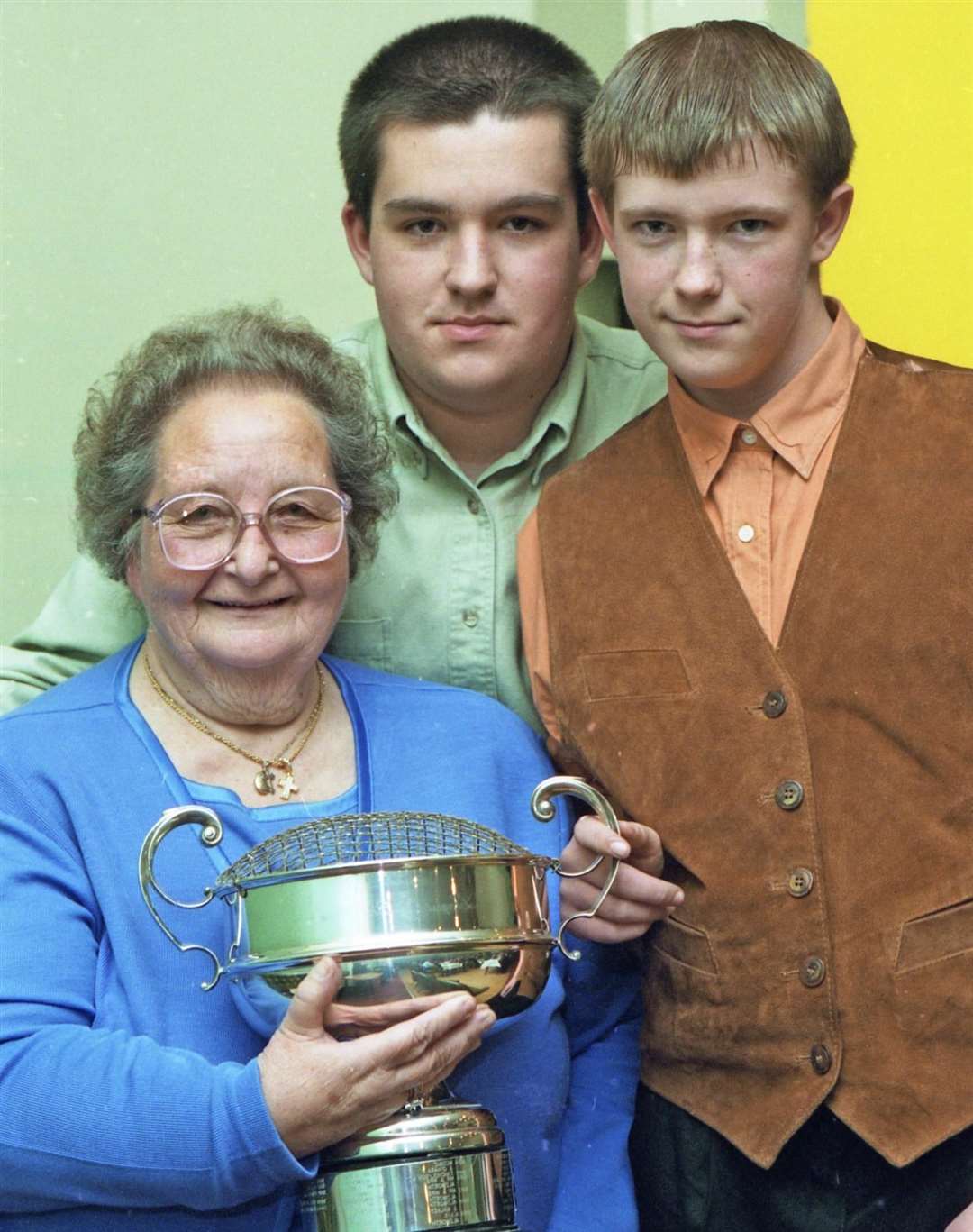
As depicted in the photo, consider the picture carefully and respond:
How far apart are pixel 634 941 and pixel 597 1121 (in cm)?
21

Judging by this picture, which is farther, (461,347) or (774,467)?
(461,347)

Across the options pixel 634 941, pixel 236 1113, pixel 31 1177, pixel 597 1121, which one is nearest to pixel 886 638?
pixel 634 941

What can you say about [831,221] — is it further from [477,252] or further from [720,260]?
[477,252]

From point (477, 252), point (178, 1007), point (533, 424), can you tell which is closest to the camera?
point (178, 1007)

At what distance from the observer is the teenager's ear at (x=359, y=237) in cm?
278

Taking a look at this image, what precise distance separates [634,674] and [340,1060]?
64cm

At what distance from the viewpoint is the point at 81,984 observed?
2.12 m

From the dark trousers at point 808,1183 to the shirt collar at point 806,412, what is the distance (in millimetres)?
737

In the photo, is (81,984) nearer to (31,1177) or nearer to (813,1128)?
(31,1177)

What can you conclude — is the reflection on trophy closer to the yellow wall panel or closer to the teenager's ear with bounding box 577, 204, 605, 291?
the teenager's ear with bounding box 577, 204, 605, 291

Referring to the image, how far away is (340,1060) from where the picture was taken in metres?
1.89

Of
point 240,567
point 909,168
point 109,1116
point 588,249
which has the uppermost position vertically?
point 909,168

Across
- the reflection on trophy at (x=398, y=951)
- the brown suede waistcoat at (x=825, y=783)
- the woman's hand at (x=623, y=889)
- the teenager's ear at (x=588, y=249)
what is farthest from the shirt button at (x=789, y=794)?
Answer: the teenager's ear at (x=588, y=249)

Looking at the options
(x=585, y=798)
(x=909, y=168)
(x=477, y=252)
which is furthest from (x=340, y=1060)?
(x=909, y=168)
